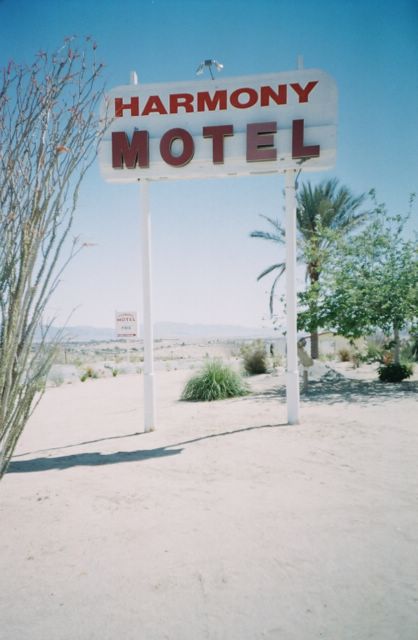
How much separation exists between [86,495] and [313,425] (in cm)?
418

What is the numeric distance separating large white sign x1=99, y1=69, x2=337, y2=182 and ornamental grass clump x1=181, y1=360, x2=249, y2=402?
5.48 m

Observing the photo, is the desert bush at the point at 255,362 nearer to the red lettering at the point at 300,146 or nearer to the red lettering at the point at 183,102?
the red lettering at the point at 300,146

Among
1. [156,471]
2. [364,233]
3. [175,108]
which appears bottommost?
[156,471]

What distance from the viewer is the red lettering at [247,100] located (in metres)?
6.91

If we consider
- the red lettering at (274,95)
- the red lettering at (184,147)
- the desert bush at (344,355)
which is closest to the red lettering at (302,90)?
the red lettering at (274,95)

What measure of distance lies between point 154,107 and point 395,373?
9912 mm

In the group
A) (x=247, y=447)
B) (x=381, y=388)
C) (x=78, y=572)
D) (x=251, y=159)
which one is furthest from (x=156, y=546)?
(x=381, y=388)

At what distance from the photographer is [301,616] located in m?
2.49

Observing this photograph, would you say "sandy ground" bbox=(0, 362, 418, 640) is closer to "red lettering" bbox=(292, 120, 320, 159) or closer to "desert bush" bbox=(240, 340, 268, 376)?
"red lettering" bbox=(292, 120, 320, 159)

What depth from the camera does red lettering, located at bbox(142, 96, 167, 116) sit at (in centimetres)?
701

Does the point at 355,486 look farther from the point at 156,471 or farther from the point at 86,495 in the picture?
the point at 86,495

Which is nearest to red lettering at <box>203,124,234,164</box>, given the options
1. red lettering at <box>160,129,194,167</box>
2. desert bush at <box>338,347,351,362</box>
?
red lettering at <box>160,129,194,167</box>

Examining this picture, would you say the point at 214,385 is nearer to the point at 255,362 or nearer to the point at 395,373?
the point at 255,362

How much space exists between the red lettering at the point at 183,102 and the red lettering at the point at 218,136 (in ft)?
1.57
